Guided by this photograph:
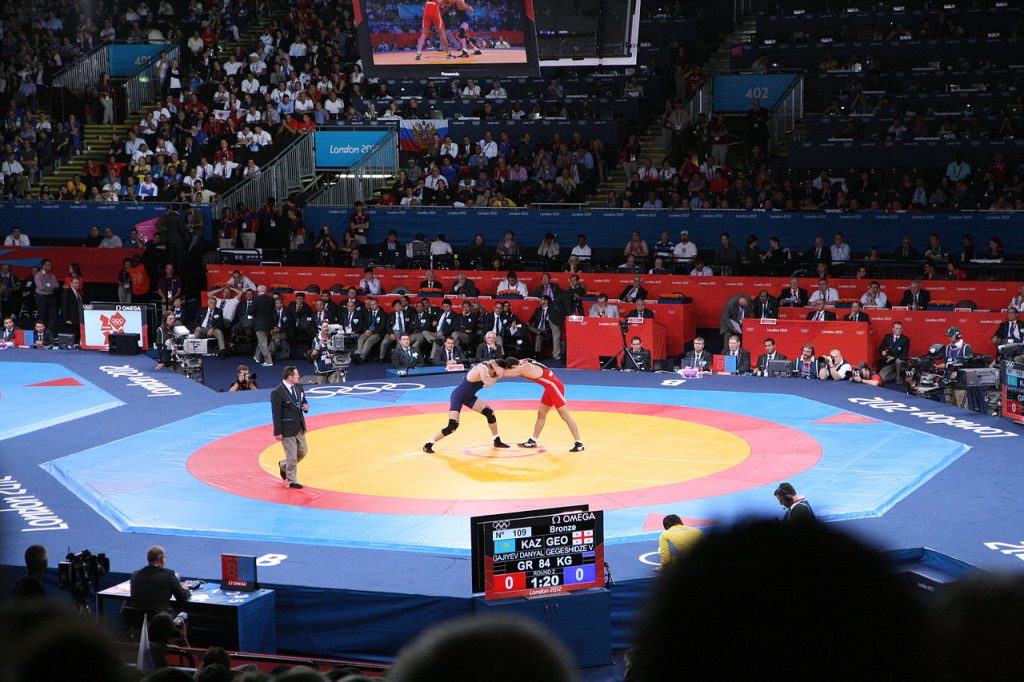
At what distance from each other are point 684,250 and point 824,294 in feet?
13.0

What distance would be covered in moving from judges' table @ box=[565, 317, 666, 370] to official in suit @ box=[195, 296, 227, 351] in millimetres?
7858

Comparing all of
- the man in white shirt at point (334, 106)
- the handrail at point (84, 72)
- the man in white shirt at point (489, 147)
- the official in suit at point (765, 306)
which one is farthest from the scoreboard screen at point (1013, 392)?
the handrail at point (84, 72)

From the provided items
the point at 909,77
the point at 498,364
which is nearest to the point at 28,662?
the point at 498,364

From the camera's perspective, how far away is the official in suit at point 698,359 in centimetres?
2297

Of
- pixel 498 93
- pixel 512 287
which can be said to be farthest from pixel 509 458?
pixel 498 93

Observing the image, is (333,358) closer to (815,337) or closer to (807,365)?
(807,365)

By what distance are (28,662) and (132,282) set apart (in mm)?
28230

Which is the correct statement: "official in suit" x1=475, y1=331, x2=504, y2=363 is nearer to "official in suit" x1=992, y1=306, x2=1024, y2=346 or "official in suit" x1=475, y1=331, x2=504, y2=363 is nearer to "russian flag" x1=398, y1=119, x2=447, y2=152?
"official in suit" x1=992, y1=306, x2=1024, y2=346

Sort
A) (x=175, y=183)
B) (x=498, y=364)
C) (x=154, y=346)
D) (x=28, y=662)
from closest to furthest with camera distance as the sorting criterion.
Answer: (x=28, y=662) → (x=498, y=364) → (x=154, y=346) → (x=175, y=183)

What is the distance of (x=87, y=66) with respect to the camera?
38000 millimetres

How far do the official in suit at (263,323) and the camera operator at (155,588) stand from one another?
1543 centimetres

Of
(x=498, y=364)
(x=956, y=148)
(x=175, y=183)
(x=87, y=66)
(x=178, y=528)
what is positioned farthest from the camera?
(x=87, y=66)

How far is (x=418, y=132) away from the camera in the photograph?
32.6 m

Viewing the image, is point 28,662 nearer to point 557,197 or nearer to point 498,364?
point 498,364
